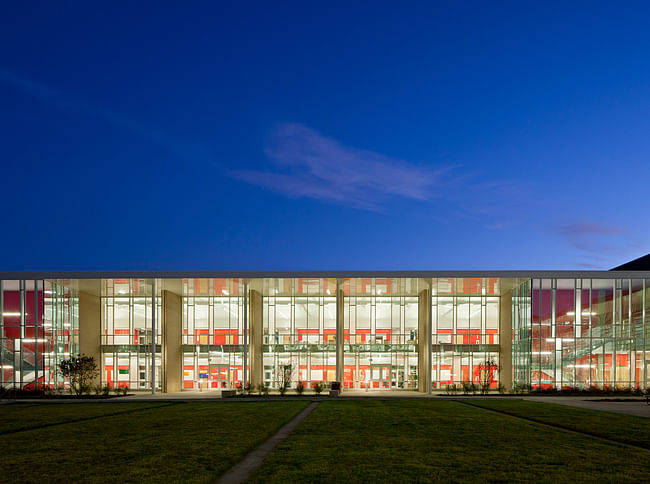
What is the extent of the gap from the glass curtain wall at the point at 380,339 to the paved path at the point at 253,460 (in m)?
24.7

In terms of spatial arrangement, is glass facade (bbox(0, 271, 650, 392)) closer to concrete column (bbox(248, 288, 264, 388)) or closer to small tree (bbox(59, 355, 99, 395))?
concrete column (bbox(248, 288, 264, 388))

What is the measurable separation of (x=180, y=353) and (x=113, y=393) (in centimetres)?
578

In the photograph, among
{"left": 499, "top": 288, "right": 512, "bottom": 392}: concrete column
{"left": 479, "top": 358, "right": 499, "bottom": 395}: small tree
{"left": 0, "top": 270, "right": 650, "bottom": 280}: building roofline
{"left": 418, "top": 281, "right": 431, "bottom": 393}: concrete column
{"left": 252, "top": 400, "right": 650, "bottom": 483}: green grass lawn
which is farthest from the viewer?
{"left": 499, "top": 288, "right": 512, "bottom": 392}: concrete column

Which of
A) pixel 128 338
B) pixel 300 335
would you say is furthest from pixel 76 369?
pixel 300 335

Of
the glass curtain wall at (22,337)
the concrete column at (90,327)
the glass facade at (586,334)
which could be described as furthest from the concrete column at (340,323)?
the glass curtain wall at (22,337)

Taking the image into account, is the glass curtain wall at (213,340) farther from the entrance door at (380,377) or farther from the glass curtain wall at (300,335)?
the entrance door at (380,377)

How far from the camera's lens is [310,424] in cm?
1712

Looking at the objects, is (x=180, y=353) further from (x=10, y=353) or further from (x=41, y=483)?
(x=41, y=483)

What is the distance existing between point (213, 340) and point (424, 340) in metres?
15.0

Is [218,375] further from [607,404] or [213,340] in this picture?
[607,404]

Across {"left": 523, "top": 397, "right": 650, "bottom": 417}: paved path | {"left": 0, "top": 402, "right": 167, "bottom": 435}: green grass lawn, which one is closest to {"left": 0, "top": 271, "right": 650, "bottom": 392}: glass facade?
{"left": 523, "top": 397, "right": 650, "bottom": 417}: paved path

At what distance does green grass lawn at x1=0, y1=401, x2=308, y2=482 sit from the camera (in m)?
9.77

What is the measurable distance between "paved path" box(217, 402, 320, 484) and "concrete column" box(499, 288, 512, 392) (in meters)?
25.6

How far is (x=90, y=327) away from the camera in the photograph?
39.6 metres
